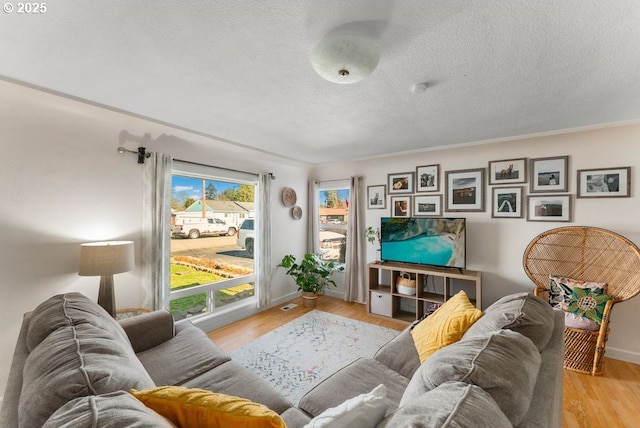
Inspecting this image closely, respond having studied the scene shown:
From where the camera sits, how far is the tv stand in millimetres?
3156

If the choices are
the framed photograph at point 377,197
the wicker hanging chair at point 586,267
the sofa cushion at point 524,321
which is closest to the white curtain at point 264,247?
the framed photograph at point 377,197

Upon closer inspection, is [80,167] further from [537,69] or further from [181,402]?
[537,69]

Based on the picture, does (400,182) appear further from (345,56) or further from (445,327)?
Answer: (345,56)

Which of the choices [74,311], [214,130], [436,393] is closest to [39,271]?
[74,311]

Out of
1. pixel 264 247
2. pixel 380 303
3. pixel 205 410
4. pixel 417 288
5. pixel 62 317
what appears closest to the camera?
pixel 205 410

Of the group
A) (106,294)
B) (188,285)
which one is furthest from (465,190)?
(106,294)

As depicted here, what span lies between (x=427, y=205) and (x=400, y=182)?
0.51 meters

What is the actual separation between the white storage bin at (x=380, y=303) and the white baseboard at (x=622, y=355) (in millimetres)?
2134

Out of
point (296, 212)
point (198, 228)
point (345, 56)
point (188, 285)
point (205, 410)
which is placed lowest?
point (188, 285)

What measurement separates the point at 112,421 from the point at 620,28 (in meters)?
2.44

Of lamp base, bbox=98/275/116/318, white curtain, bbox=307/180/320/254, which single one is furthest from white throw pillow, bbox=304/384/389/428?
white curtain, bbox=307/180/320/254

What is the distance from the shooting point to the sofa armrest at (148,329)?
1.82 m

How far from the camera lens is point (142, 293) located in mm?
2578

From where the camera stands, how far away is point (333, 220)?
183 inches
